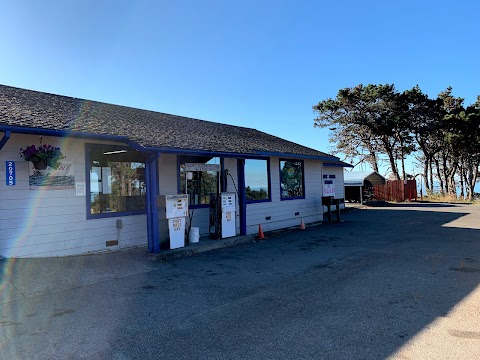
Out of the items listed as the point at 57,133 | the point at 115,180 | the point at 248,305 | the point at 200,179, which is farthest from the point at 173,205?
the point at 248,305

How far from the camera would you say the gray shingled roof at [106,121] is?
703cm

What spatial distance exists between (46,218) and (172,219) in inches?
102

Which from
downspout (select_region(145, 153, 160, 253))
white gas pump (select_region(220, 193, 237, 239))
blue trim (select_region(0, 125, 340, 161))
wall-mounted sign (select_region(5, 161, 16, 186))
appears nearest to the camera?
blue trim (select_region(0, 125, 340, 161))

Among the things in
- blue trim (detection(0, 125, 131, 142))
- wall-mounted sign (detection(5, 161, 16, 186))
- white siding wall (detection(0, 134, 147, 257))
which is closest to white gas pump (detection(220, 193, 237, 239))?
white siding wall (detection(0, 134, 147, 257))

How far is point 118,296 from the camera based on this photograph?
5168 mm

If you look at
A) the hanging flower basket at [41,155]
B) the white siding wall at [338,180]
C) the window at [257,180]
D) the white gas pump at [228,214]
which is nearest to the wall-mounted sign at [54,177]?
the hanging flower basket at [41,155]

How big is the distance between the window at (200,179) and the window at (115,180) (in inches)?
44.4

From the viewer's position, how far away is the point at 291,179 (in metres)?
13.2

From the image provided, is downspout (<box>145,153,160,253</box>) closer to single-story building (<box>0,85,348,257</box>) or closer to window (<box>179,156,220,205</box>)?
single-story building (<box>0,85,348,257</box>)

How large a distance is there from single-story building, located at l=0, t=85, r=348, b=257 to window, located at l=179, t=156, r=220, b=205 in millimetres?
29

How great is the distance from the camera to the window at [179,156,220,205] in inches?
376

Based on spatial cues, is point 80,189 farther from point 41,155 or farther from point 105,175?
point 41,155

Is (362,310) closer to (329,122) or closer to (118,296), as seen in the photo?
(118,296)

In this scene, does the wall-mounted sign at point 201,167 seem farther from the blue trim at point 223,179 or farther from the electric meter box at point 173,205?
the electric meter box at point 173,205
